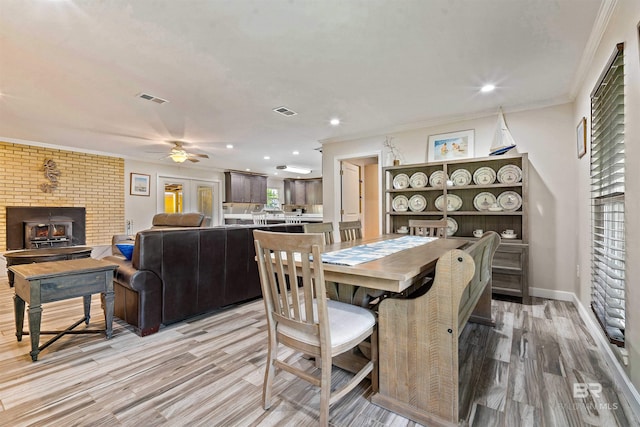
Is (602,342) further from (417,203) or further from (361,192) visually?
(361,192)

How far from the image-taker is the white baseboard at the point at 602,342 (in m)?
1.51

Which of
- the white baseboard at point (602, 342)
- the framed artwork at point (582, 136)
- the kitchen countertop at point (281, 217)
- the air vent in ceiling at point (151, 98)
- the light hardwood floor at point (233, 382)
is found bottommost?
the light hardwood floor at point (233, 382)

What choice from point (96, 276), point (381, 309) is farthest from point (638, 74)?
point (96, 276)

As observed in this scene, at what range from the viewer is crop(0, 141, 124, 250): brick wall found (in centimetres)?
495

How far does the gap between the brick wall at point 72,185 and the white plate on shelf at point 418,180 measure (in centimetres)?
617

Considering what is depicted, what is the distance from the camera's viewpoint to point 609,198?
1.99m

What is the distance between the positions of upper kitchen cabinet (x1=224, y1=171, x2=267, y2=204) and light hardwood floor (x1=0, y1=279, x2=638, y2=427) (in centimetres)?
590

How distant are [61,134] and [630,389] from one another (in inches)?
277

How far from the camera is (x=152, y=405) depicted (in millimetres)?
1557

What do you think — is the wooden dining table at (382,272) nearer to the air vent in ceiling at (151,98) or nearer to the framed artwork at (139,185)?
the air vent in ceiling at (151,98)

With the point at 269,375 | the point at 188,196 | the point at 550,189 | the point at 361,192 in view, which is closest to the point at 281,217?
the point at 361,192

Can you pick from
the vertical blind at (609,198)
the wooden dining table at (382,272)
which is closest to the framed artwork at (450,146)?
the vertical blind at (609,198)

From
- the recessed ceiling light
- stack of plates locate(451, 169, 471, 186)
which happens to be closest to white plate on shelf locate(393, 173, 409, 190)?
→ stack of plates locate(451, 169, 471, 186)

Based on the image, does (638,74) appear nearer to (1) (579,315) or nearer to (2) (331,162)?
(1) (579,315)
